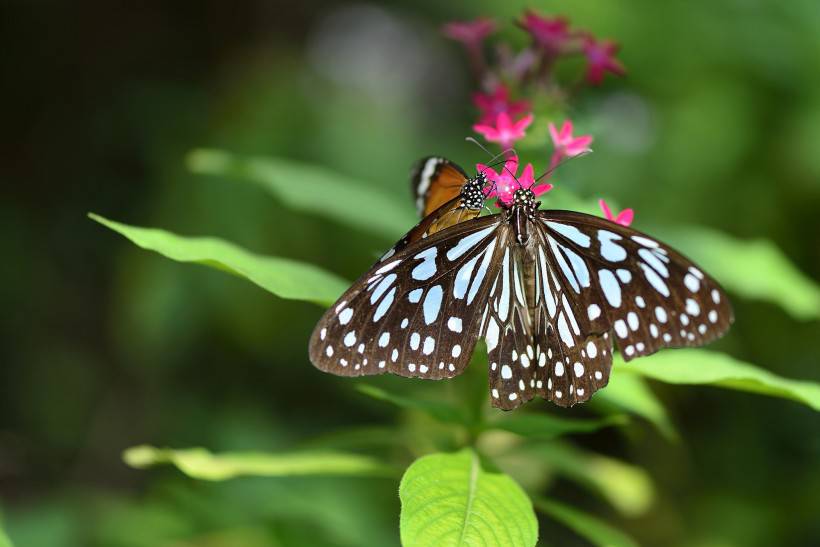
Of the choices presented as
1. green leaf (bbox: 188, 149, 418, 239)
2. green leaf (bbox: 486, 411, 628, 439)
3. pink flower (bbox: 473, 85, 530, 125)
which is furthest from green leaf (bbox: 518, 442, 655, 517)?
pink flower (bbox: 473, 85, 530, 125)

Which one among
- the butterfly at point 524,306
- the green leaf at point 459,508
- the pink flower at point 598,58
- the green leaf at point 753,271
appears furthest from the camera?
the green leaf at point 753,271

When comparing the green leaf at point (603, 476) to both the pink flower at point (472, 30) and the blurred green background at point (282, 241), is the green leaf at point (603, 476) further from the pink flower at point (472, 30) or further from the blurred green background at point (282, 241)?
the pink flower at point (472, 30)

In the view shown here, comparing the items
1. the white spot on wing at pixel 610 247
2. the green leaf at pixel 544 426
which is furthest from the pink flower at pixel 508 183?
the green leaf at pixel 544 426

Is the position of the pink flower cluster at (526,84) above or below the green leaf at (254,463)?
above

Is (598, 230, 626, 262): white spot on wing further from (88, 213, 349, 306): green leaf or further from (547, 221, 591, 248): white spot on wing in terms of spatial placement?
(88, 213, 349, 306): green leaf

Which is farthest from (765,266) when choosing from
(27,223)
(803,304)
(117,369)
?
(27,223)
